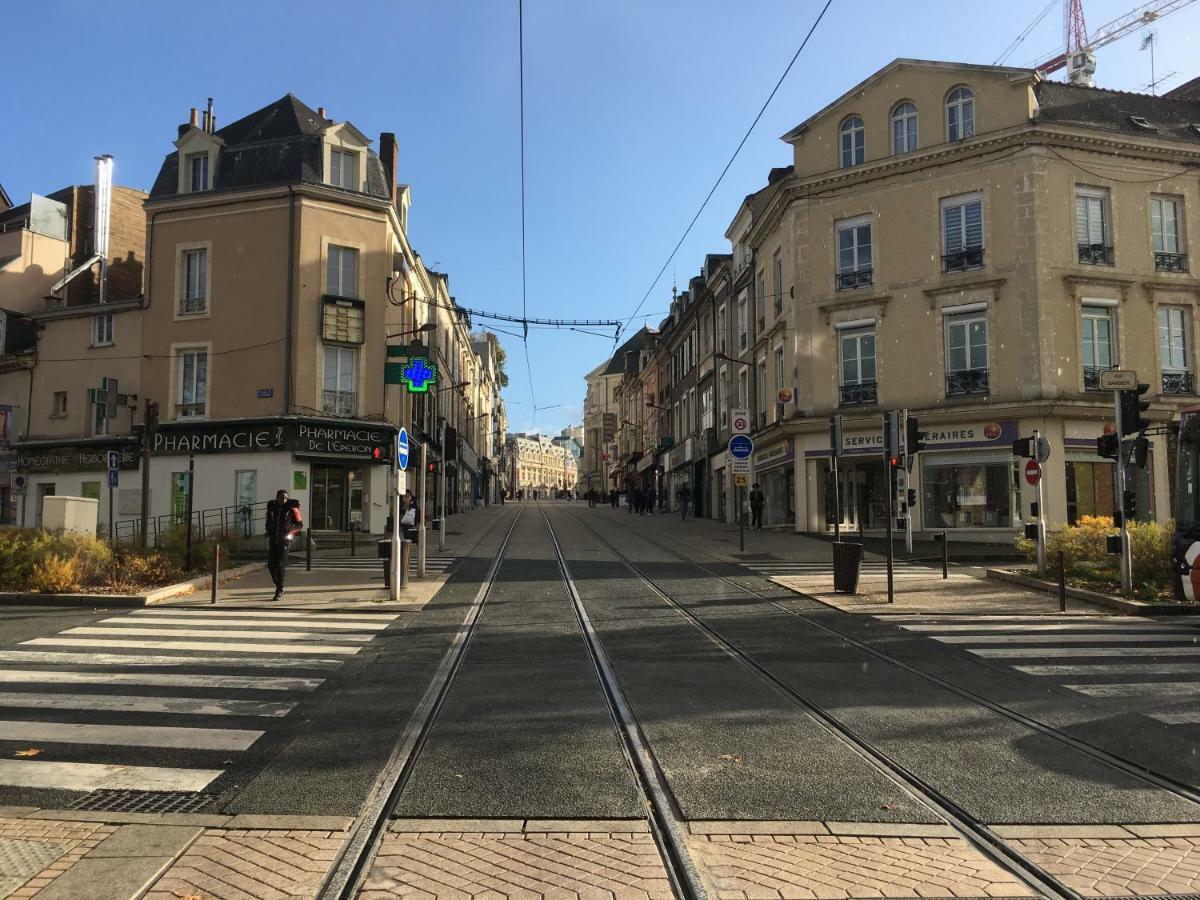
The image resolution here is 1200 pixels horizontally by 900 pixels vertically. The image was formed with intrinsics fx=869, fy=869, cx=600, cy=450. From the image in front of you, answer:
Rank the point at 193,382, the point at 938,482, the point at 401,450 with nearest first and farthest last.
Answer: the point at 401,450 < the point at 938,482 < the point at 193,382

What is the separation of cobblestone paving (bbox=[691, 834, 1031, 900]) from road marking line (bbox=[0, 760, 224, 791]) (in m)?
2.91

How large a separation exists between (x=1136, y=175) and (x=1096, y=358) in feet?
18.0

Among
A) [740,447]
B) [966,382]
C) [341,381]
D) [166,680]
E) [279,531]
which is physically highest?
[341,381]

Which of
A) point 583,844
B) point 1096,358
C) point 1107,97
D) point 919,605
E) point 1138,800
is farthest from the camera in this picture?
point 1107,97

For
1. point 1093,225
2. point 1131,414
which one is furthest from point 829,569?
point 1093,225

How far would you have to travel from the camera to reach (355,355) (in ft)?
90.3

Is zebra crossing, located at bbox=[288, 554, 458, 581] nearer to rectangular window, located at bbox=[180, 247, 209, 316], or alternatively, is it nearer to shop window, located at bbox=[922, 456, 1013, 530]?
rectangular window, located at bbox=[180, 247, 209, 316]

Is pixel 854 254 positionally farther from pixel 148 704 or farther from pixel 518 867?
pixel 518 867

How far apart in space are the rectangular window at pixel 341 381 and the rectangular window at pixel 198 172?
7.04 meters

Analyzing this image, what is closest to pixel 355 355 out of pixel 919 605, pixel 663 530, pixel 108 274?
pixel 663 530

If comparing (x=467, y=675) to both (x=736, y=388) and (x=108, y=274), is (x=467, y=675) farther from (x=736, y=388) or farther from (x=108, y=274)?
(x=108, y=274)

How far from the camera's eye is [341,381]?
27.3 metres

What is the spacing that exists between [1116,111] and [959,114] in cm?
487

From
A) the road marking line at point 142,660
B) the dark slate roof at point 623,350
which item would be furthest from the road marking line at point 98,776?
the dark slate roof at point 623,350
